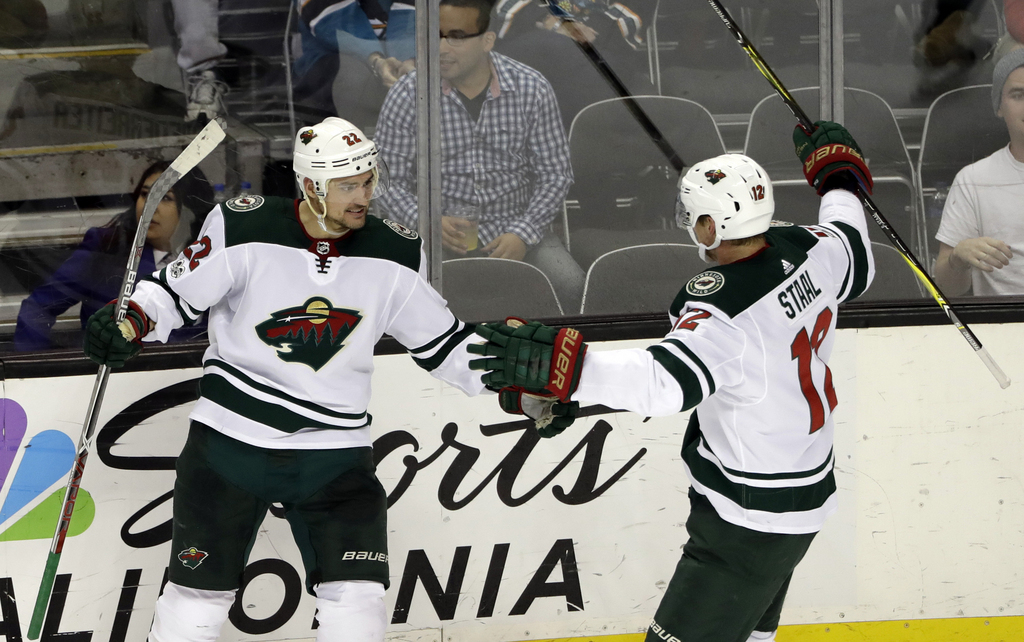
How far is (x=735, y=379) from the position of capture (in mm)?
2018

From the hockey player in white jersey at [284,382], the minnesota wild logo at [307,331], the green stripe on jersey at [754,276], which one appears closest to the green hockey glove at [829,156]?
the green stripe on jersey at [754,276]

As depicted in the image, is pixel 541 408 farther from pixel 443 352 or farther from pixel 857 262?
pixel 857 262

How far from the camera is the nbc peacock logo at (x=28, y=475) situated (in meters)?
2.70

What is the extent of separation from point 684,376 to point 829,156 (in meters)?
0.84

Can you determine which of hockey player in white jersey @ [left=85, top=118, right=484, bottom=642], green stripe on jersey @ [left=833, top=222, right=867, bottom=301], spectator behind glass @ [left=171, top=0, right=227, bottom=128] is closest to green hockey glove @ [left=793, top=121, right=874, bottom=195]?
green stripe on jersey @ [left=833, top=222, right=867, bottom=301]

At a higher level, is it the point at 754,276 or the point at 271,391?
the point at 754,276

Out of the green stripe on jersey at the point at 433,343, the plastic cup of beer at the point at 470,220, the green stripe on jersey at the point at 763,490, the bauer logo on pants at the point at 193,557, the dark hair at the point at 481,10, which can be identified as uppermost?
the dark hair at the point at 481,10

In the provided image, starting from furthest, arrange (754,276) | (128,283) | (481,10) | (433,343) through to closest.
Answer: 1. (481,10)
2. (433,343)
3. (128,283)
4. (754,276)

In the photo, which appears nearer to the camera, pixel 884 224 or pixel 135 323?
pixel 135 323

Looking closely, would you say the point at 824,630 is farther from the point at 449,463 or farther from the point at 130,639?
the point at 130,639

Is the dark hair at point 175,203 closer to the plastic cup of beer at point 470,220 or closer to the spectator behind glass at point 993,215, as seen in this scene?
the plastic cup of beer at point 470,220

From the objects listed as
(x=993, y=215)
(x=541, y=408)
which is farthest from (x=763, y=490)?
(x=993, y=215)

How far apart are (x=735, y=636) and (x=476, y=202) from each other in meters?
1.42

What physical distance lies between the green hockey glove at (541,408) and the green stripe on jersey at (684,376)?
0.82 ft
